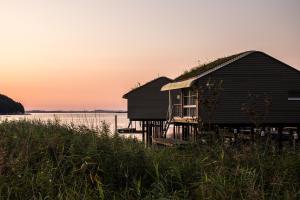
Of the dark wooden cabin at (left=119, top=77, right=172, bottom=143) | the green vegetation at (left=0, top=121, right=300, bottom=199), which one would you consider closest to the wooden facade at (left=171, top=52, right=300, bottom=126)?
the dark wooden cabin at (left=119, top=77, right=172, bottom=143)

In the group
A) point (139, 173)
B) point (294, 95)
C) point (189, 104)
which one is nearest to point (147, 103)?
point (189, 104)

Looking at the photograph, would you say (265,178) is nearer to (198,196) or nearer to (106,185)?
(198,196)

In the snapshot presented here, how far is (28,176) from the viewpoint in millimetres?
7898

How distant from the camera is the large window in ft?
92.5

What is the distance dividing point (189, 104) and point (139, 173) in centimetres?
2162

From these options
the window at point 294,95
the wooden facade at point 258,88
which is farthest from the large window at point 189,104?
the window at point 294,95

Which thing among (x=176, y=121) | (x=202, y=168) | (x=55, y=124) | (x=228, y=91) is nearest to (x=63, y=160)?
(x=202, y=168)

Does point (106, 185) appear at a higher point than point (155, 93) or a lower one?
lower

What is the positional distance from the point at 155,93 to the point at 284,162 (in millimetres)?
34984

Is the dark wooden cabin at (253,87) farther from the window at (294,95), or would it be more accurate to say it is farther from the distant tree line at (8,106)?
the distant tree line at (8,106)

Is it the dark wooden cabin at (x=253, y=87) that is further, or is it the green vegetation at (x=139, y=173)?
the dark wooden cabin at (x=253, y=87)

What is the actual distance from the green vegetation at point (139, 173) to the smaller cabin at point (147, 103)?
108 feet

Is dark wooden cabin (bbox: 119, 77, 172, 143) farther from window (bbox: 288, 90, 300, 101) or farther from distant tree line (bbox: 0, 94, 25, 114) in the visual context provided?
distant tree line (bbox: 0, 94, 25, 114)

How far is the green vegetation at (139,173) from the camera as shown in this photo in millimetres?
6891
